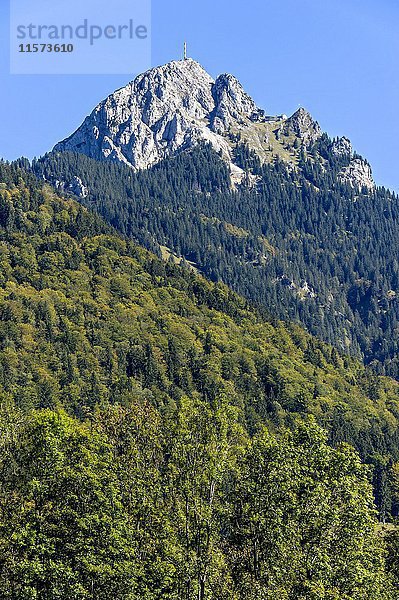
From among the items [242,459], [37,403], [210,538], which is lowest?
[210,538]

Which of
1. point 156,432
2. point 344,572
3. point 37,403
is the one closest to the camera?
point 344,572

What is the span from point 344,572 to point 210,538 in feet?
27.6

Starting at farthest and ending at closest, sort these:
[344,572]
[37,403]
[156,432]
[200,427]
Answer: [37,403] < [156,432] < [200,427] < [344,572]

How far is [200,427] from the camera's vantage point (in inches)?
1842

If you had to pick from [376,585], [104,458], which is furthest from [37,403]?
[376,585]

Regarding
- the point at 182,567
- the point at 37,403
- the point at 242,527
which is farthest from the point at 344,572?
the point at 37,403

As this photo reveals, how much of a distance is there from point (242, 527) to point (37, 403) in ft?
325

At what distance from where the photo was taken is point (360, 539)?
44.8 metres

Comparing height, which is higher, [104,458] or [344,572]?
[104,458]

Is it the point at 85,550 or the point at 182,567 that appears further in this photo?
the point at 85,550

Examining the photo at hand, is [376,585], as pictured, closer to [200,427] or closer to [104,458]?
[200,427]

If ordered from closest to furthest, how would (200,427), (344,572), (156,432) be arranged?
(344,572) → (200,427) → (156,432)

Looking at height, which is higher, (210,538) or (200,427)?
(200,427)

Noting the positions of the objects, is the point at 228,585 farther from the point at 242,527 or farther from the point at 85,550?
the point at 85,550
